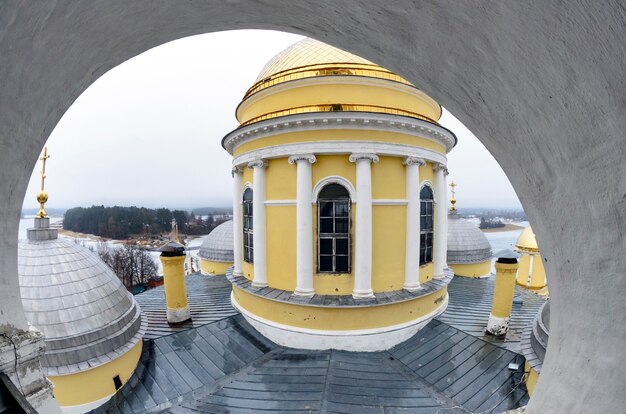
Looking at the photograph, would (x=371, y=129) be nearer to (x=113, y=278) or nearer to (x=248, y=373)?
(x=248, y=373)

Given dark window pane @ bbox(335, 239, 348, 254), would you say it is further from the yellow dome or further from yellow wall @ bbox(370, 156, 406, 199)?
the yellow dome

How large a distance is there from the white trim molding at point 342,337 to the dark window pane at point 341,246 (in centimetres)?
226

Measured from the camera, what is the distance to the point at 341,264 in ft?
27.5

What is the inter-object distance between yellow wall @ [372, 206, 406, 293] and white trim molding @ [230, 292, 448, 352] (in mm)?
1208

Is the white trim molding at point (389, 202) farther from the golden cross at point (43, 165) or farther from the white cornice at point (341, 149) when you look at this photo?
the golden cross at point (43, 165)

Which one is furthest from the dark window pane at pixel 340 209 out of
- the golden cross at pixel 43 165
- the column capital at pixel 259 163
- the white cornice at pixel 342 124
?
the golden cross at pixel 43 165

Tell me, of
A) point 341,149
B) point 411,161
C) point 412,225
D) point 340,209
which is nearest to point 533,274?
point 412,225

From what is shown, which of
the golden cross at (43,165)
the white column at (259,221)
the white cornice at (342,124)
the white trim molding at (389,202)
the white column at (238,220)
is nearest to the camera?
the golden cross at (43,165)

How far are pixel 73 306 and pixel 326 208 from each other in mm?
6506

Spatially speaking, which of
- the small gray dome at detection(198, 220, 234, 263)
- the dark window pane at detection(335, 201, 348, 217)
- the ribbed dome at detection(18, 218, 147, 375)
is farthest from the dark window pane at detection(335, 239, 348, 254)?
the small gray dome at detection(198, 220, 234, 263)

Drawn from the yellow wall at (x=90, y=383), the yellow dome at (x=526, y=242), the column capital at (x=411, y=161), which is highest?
the column capital at (x=411, y=161)

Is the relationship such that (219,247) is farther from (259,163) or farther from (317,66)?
(317,66)

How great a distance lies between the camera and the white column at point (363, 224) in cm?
807

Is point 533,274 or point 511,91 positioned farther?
point 533,274
